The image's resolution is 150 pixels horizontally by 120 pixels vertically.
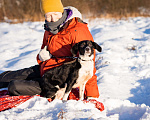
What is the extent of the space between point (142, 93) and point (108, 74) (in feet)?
3.04

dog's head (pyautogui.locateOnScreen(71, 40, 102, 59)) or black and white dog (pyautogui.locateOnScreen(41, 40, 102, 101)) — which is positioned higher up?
dog's head (pyautogui.locateOnScreen(71, 40, 102, 59))

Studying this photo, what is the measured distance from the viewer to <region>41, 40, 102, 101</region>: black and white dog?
254 cm

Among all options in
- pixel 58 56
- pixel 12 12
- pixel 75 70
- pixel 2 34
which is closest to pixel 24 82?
pixel 58 56

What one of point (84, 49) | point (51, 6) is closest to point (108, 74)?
point (84, 49)

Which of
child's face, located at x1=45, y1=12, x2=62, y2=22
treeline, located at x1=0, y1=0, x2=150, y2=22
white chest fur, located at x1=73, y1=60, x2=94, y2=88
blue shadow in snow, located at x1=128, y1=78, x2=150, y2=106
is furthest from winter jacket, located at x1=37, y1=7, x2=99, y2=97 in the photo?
treeline, located at x1=0, y1=0, x2=150, y2=22

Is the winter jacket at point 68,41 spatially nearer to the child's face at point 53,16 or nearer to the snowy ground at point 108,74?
the child's face at point 53,16

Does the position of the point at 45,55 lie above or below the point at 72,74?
above

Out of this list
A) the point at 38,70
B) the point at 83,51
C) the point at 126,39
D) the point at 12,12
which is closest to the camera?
the point at 83,51

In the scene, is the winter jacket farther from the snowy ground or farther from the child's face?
the snowy ground

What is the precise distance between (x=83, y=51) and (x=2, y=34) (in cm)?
657

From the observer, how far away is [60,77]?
104 inches

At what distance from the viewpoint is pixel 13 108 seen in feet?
7.79

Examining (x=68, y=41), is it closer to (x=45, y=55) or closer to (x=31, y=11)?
(x=45, y=55)

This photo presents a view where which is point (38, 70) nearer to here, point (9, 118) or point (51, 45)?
point (51, 45)
